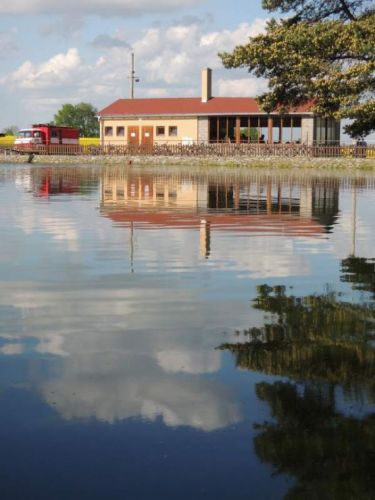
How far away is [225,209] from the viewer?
19.0 metres

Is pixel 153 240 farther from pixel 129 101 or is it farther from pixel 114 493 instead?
pixel 129 101

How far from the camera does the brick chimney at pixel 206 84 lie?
6938cm

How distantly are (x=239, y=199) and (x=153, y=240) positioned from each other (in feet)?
36.5

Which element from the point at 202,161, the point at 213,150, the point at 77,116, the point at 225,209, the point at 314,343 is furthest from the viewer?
the point at 77,116

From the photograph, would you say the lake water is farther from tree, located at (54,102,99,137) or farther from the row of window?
tree, located at (54,102,99,137)

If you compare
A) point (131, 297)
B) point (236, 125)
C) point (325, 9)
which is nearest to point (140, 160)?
point (236, 125)

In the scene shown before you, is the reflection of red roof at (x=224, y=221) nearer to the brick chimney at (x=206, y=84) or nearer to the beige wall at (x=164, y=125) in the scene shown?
the beige wall at (x=164, y=125)

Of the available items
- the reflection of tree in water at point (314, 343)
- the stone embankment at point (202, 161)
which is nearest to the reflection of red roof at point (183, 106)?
the stone embankment at point (202, 161)

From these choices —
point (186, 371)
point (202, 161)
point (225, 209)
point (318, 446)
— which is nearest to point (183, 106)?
point (202, 161)

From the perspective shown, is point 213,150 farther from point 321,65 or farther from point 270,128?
point 321,65

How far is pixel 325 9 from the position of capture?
27.3 m

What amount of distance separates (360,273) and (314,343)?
3703mm

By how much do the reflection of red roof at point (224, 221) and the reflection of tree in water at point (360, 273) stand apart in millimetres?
3264

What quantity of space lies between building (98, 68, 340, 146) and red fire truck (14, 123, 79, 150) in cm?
491
